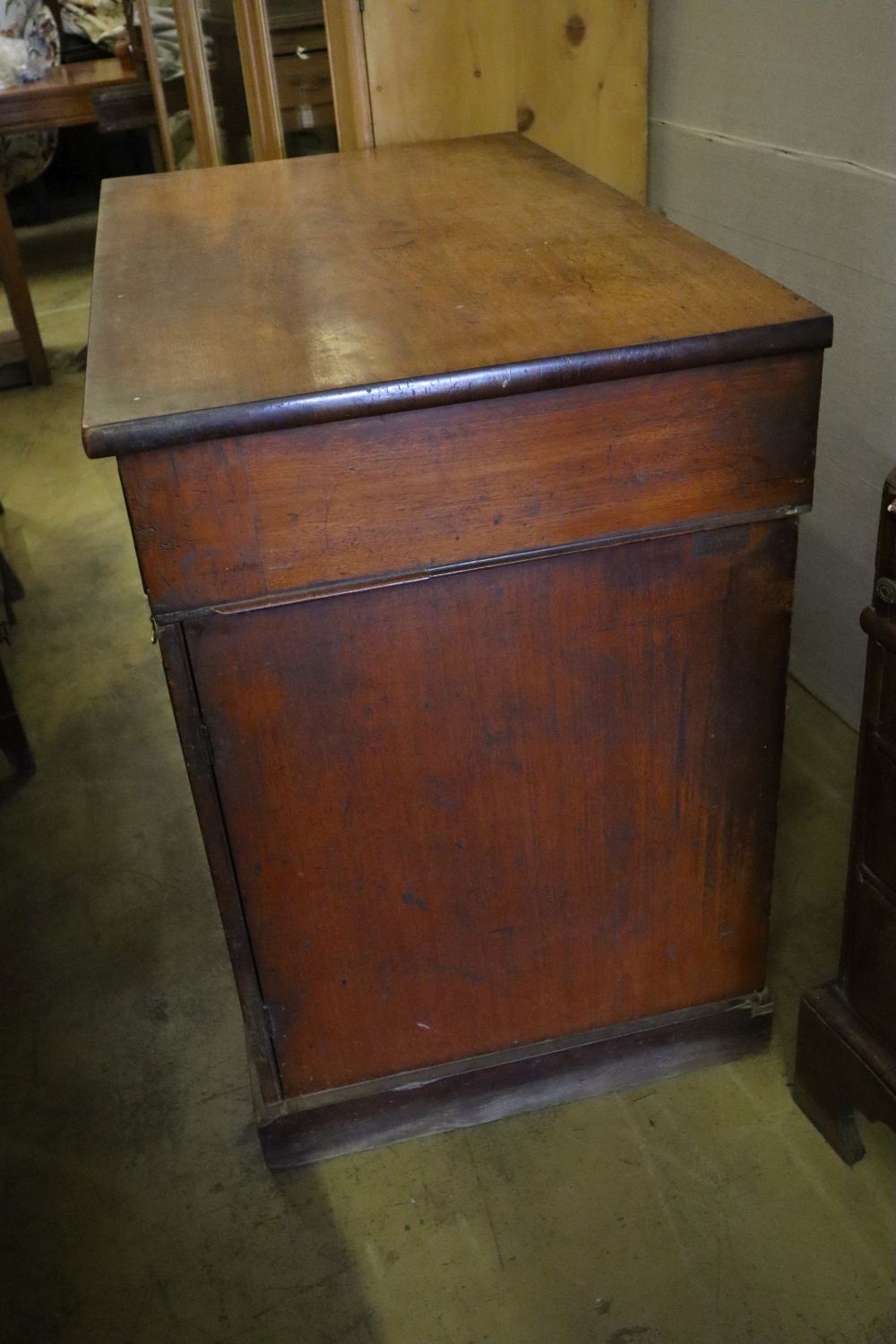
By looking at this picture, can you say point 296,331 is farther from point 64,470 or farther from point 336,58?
point 64,470

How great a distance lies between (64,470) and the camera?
3.22 metres

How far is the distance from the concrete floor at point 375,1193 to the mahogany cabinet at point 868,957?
0.28 ft

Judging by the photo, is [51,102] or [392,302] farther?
[51,102]

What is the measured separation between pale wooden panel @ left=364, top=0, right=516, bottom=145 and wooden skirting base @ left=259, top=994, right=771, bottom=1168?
1408mm

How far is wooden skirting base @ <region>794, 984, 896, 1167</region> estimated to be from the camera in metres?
1.17

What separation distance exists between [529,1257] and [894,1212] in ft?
1.23

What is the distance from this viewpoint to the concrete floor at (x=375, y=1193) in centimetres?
117

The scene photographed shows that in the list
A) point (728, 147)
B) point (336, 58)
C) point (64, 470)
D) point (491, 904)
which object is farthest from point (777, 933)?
point (64, 470)

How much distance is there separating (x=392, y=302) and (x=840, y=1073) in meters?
0.88

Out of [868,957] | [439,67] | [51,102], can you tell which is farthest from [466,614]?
[51,102]

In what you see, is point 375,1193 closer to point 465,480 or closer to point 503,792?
point 503,792

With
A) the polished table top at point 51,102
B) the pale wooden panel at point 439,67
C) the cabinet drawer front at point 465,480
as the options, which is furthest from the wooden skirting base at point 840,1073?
the polished table top at point 51,102

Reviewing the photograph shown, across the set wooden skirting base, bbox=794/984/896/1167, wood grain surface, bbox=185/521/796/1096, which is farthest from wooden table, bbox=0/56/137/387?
wooden skirting base, bbox=794/984/896/1167

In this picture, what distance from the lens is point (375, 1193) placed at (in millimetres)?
1294
